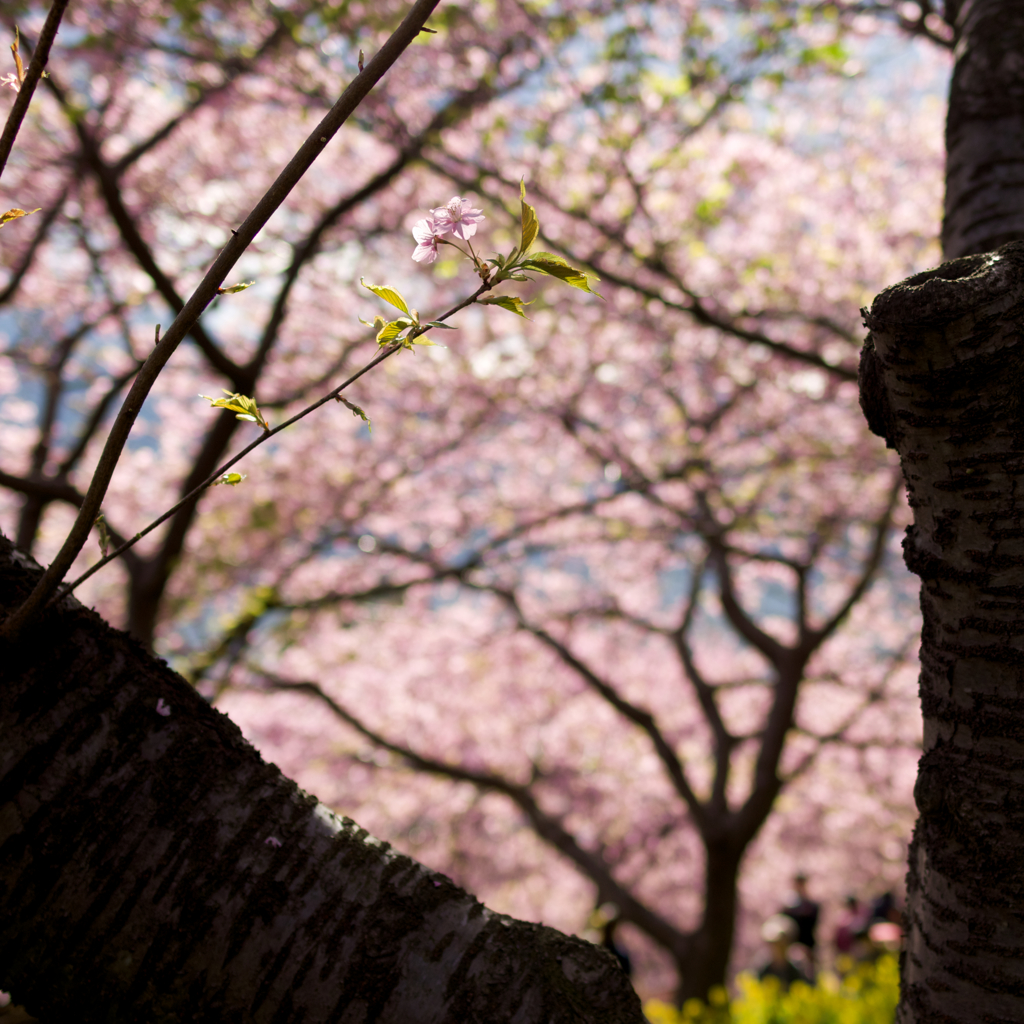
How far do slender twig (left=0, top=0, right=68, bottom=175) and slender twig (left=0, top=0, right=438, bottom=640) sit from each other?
19 cm

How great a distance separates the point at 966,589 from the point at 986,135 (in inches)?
58.3

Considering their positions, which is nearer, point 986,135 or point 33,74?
point 33,74

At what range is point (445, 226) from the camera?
933 millimetres

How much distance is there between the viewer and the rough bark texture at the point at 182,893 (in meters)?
0.80

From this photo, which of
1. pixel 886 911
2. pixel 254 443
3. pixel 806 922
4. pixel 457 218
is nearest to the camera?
pixel 254 443

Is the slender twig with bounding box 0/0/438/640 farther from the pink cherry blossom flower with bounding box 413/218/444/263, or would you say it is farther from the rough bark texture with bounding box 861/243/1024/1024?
the rough bark texture with bounding box 861/243/1024/1024

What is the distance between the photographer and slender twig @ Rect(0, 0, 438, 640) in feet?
2.36

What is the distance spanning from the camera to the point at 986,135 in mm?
1773

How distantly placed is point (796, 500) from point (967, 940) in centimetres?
741

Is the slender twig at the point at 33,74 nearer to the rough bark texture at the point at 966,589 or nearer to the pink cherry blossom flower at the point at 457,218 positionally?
the pink cherry blossom flower at the point at 457,218

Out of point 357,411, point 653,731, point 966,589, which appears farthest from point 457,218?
point 653,731

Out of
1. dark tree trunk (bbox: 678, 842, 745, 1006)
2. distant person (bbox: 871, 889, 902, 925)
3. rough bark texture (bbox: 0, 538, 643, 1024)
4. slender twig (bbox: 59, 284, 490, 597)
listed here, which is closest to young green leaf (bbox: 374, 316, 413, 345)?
slender twig (bbox: 59, 284, 490, 597)

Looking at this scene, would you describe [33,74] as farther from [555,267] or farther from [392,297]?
[555,267]

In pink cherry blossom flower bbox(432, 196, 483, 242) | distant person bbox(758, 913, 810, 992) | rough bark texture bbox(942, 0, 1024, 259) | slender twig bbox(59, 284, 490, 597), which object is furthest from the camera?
distant person bbox(758, 913, 810, 992)
